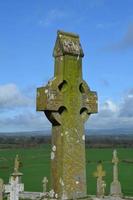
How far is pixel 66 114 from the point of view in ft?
30.1

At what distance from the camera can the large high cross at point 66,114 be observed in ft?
29.5

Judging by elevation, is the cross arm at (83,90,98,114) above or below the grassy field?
below

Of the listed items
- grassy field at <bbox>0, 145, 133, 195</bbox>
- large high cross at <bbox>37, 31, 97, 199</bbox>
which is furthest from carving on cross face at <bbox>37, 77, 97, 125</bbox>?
grassy field at <bbox>0, 145, 133, 195</bbox>

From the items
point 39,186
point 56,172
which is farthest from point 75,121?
point 39,186

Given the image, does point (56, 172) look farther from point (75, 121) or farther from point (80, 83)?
point (80, 83)

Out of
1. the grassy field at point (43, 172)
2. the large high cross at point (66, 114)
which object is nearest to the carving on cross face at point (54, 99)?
the large high cross at point (66, 114)

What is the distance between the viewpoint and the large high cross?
898 cm

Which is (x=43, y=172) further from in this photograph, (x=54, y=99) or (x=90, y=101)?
(x=54, y=99)

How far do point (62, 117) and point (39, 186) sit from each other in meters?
26.7

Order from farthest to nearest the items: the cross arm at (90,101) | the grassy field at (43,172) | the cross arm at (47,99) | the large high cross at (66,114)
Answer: the grassy field at (43,172), the cross arm at (90,101), the large high cross at (66,114), the cross arm at (47,99)

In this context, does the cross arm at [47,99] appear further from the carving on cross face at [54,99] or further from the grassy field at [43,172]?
the grassy field at [43,172]

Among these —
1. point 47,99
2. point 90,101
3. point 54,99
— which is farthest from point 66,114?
point 90,101

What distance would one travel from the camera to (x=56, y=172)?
904 centimetres

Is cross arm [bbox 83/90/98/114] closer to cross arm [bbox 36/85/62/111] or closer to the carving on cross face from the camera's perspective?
the carving on cross face
